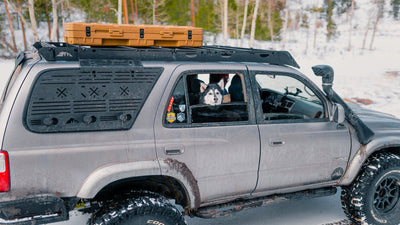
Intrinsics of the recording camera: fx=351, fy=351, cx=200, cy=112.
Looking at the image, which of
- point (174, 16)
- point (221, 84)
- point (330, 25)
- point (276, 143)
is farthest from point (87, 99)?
point (330, 25)

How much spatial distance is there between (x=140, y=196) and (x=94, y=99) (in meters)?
0.91

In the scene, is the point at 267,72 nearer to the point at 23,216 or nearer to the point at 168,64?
the point at 168,64

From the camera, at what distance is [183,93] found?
313 cm

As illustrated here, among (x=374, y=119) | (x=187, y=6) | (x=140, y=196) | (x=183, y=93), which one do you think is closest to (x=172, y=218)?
(x=140, y=196)

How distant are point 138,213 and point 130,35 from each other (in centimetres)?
173

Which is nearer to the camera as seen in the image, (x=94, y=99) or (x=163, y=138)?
(x=94, y=99)

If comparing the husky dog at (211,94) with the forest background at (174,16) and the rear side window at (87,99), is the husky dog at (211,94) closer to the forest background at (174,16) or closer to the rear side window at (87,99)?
the rear side window at (87,99)

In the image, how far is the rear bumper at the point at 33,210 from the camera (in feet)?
8.40

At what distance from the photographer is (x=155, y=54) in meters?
3.15

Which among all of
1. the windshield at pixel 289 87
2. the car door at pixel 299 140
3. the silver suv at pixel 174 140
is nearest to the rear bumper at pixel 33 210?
the silver suv at pixel 174 140

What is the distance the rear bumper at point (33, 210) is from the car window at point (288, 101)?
6.53 ft

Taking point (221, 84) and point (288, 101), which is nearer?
point (221, 84)

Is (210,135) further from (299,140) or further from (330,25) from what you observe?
(330,25)

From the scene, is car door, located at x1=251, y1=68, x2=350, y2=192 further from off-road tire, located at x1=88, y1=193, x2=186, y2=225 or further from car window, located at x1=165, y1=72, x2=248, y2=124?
off-road tire, located at x1=88, y1=193, x2=186, y2=225
